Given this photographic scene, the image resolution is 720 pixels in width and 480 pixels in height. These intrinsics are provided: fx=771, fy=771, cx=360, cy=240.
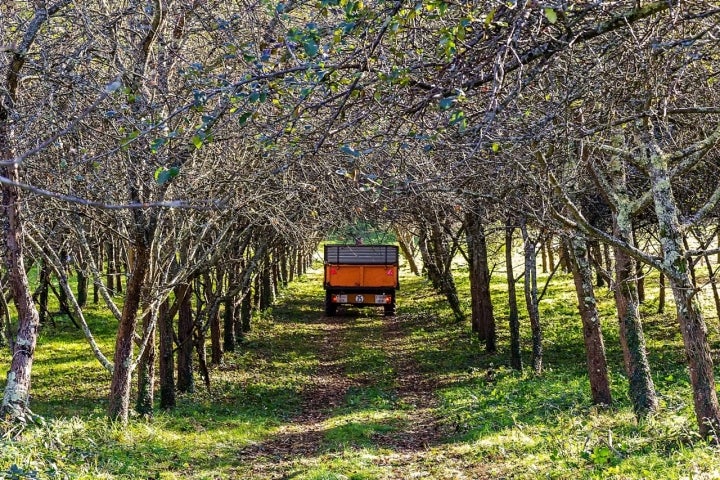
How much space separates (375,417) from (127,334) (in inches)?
192

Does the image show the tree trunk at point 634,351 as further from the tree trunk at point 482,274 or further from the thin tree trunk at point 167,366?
the tree trunk at point 482,274

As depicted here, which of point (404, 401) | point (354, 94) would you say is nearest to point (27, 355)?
point (354, 94)

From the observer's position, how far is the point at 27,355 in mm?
9297

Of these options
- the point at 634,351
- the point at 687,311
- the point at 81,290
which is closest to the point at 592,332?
the point at 634,351

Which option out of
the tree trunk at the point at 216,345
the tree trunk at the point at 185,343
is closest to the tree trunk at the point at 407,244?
the tree trunk at the point at 216,345

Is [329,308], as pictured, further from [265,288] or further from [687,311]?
[687,311]

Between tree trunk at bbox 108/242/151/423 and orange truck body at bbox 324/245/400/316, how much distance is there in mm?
20804

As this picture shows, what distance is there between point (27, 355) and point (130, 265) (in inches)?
118

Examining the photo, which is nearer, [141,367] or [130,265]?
[130,265]

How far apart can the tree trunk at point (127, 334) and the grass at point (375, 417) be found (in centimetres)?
47

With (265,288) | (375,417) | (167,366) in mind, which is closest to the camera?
(375,417)

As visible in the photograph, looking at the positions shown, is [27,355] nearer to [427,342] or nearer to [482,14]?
[482,14]

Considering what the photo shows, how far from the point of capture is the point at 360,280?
33.0 m

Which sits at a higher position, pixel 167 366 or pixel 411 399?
pixel 167 366
